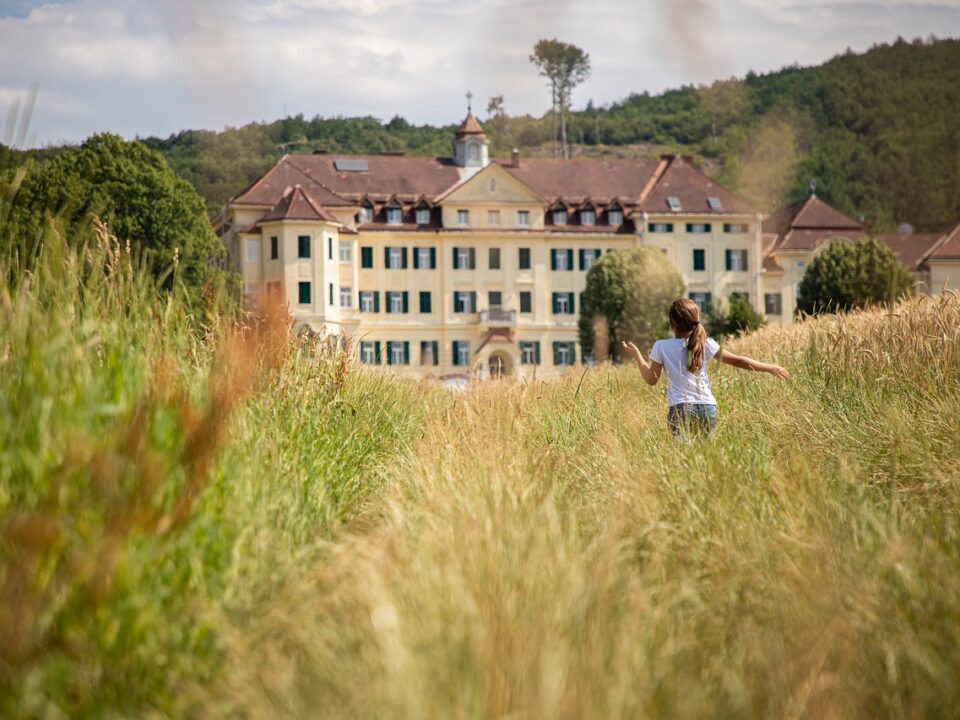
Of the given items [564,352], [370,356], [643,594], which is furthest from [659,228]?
[643,594]

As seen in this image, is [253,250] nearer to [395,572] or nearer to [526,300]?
[526,300]

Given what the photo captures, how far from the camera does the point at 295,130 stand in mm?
101250

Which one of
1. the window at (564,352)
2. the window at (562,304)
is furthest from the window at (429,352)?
the window at (562,304)

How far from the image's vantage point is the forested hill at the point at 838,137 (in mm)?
95812

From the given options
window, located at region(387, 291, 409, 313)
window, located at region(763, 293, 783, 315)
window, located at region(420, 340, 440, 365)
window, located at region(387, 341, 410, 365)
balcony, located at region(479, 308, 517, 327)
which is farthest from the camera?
window, located at region(763, 293, 783, 315)

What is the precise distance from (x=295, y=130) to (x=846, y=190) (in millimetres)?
40999

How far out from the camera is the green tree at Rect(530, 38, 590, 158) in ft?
372

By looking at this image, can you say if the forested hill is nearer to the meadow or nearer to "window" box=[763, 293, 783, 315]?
"window" box=[763, 293, 783, 315]

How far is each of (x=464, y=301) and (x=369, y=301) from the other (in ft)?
15.6

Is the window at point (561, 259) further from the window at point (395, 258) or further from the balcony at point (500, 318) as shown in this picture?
the window at point (395, 258)

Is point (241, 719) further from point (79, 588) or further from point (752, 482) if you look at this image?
point (752, 482)

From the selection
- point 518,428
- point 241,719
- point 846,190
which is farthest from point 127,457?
point 846,190

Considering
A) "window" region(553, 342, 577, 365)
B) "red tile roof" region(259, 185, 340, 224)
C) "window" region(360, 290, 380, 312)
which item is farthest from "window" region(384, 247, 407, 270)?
"window" region(553, 342, 577, 365)

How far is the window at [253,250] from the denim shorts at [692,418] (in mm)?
56201
